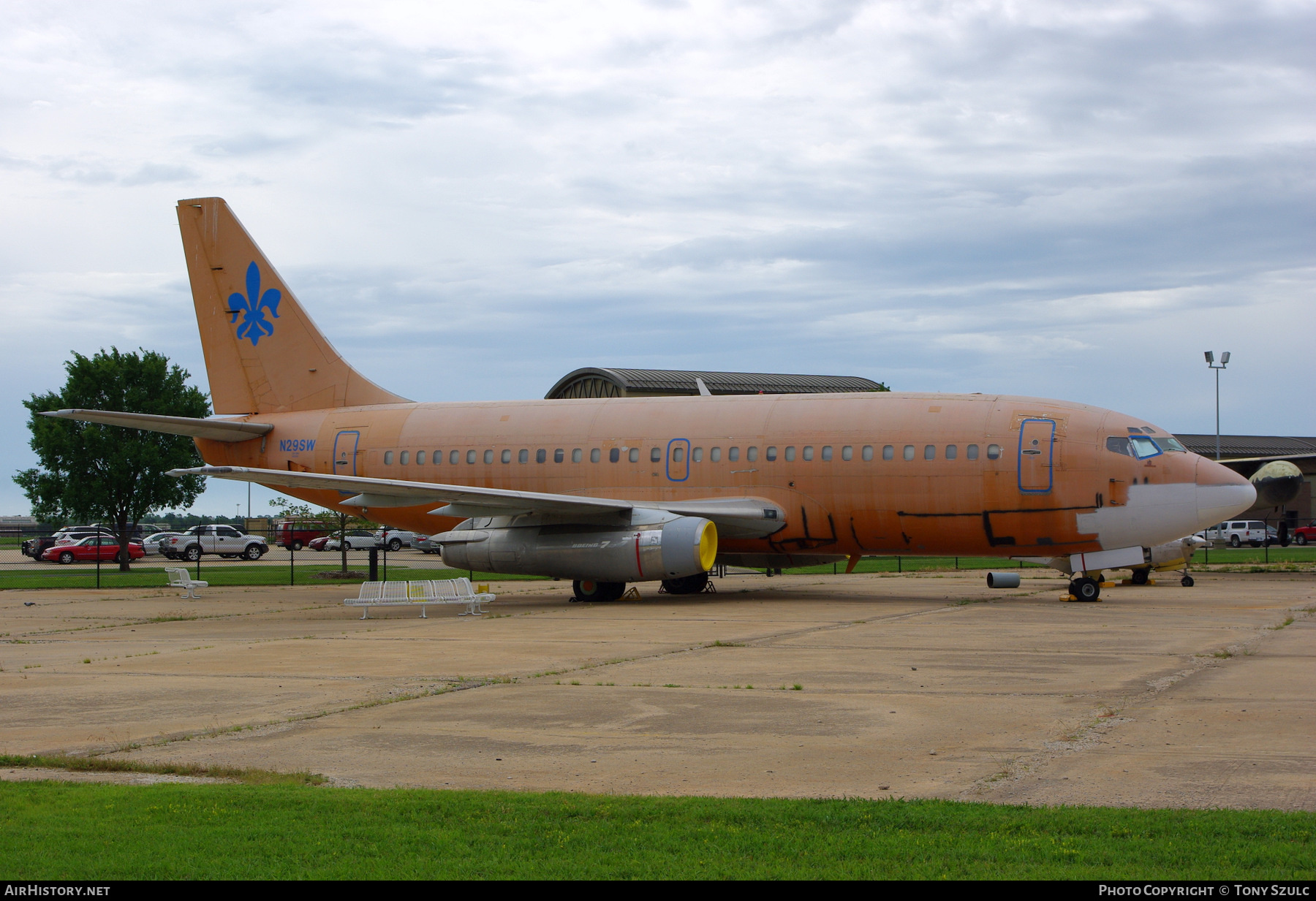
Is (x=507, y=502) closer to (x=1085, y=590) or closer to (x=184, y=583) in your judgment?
(x=184, y=583)

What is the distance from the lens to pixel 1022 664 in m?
13.3

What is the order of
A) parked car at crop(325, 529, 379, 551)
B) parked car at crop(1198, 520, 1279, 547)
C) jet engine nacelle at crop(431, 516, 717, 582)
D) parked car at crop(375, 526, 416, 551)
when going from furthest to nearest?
parked car at crop(325, 529, 379, 551) → parked car at crop(1198, 520, 1279, 547) → parked car at crop(375, 526, 416, 551) → jet engine nacelle at crop(431, 516, 717, 582)

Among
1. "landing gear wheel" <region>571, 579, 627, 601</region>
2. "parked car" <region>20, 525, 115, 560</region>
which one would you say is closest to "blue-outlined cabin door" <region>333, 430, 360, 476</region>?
"landing gear wheel" <region>571, 579, 627, 601</region>

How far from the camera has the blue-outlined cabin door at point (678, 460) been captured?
24.8 meters

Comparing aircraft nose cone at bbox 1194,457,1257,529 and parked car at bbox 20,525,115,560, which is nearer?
aircraft nose cone at bbox 1194,457,1257,529

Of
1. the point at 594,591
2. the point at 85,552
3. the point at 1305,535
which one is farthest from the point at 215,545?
the point at 1305,535

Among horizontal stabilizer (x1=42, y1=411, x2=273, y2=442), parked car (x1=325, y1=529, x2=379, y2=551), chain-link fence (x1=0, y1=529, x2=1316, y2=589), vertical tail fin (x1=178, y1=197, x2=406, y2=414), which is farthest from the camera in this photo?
parked car (x1=325, y1=529, x2=379, y2=551)

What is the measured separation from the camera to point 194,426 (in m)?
27.6

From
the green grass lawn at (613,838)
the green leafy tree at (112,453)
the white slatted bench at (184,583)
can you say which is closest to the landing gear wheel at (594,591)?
the white slatted bench at (184,583)

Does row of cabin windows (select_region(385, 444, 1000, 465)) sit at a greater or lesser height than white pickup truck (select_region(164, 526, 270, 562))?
greater

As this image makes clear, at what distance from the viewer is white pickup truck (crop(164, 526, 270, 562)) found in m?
56.7

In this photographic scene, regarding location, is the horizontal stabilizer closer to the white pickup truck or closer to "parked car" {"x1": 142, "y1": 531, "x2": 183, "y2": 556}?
the white pickup truck

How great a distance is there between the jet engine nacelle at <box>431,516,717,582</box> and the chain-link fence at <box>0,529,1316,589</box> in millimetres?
7367

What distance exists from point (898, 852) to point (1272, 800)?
2642 millimetres
